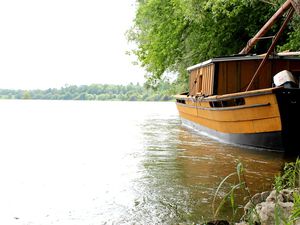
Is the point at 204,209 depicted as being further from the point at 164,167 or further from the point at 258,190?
the point at 164,167

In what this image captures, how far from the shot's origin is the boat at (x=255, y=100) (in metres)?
9.96

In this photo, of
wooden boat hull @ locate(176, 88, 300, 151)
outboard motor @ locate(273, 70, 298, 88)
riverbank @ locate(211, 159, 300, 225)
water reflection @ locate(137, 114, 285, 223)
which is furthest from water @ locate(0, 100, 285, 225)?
outboard motor @ locate(273, 70, 298, 88)

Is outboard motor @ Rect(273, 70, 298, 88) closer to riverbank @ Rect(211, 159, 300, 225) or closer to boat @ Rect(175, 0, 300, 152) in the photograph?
boat @ Rect(175, 0, 300, 152)

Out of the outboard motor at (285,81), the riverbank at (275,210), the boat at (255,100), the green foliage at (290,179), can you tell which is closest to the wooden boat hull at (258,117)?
the boat at (255,100)

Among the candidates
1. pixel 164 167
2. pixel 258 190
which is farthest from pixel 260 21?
pixel 258 190

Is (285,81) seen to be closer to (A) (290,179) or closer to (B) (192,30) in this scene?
(A) (290,179)

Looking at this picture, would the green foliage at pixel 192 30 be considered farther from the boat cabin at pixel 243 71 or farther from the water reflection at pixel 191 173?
the water reflection at pixel 191 173

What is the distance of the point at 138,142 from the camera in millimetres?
13430

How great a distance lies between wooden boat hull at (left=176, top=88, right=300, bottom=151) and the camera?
9.84m

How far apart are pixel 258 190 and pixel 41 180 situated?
3577 millimetres

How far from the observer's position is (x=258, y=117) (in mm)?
10500

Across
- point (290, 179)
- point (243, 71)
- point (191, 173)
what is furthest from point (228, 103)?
point (290, 179)

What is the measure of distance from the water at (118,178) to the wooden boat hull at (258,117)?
0.34 metres

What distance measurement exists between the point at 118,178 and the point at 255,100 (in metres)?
4.10
